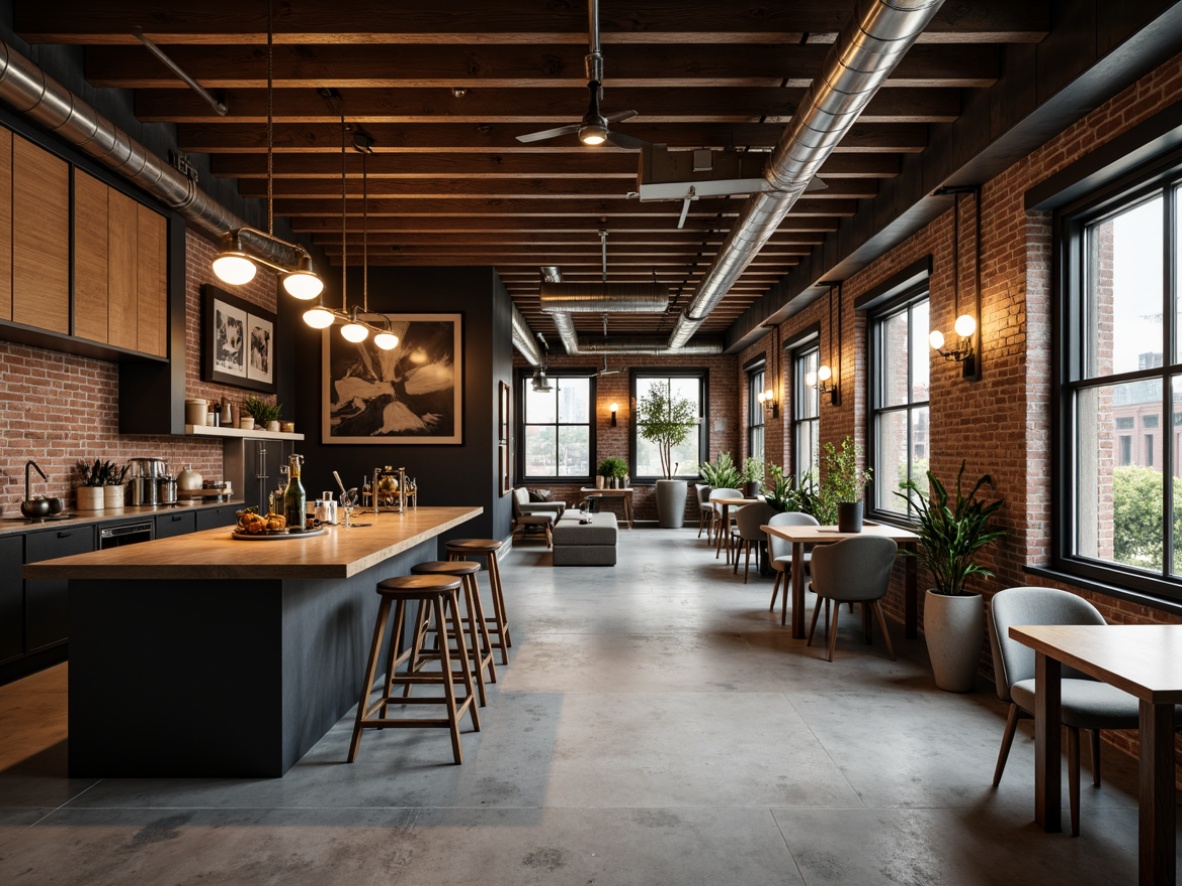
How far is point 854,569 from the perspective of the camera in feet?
16.4

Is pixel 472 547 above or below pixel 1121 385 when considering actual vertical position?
below

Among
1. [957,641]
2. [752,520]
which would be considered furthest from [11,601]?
[752,520]

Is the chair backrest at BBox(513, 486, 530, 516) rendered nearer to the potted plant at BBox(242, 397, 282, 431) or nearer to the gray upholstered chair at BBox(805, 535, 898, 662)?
the potted plant at BBox(242, 397, 282, 431)

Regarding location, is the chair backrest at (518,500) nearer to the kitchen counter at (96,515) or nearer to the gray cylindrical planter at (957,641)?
the kitchen counter at (96,515)

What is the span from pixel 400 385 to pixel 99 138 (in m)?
4.24

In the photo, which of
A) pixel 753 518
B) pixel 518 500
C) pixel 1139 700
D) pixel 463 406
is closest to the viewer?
pixel 1139 700

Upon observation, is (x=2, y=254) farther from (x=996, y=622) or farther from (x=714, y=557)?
(x=714, y=557)

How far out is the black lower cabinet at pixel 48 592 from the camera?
438 centimetres

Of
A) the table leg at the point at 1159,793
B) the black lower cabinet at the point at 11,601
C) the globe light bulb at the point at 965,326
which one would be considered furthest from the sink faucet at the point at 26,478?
the globe light bulb at the point at 965,326

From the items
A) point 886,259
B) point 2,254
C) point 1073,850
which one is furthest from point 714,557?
point 2,254

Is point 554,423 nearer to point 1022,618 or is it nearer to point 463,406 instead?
point 463,406

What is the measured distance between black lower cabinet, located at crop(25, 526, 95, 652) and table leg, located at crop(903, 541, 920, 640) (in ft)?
18.0

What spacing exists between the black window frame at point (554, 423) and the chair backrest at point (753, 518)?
680 centimetres

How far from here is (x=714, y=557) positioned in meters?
10.2
